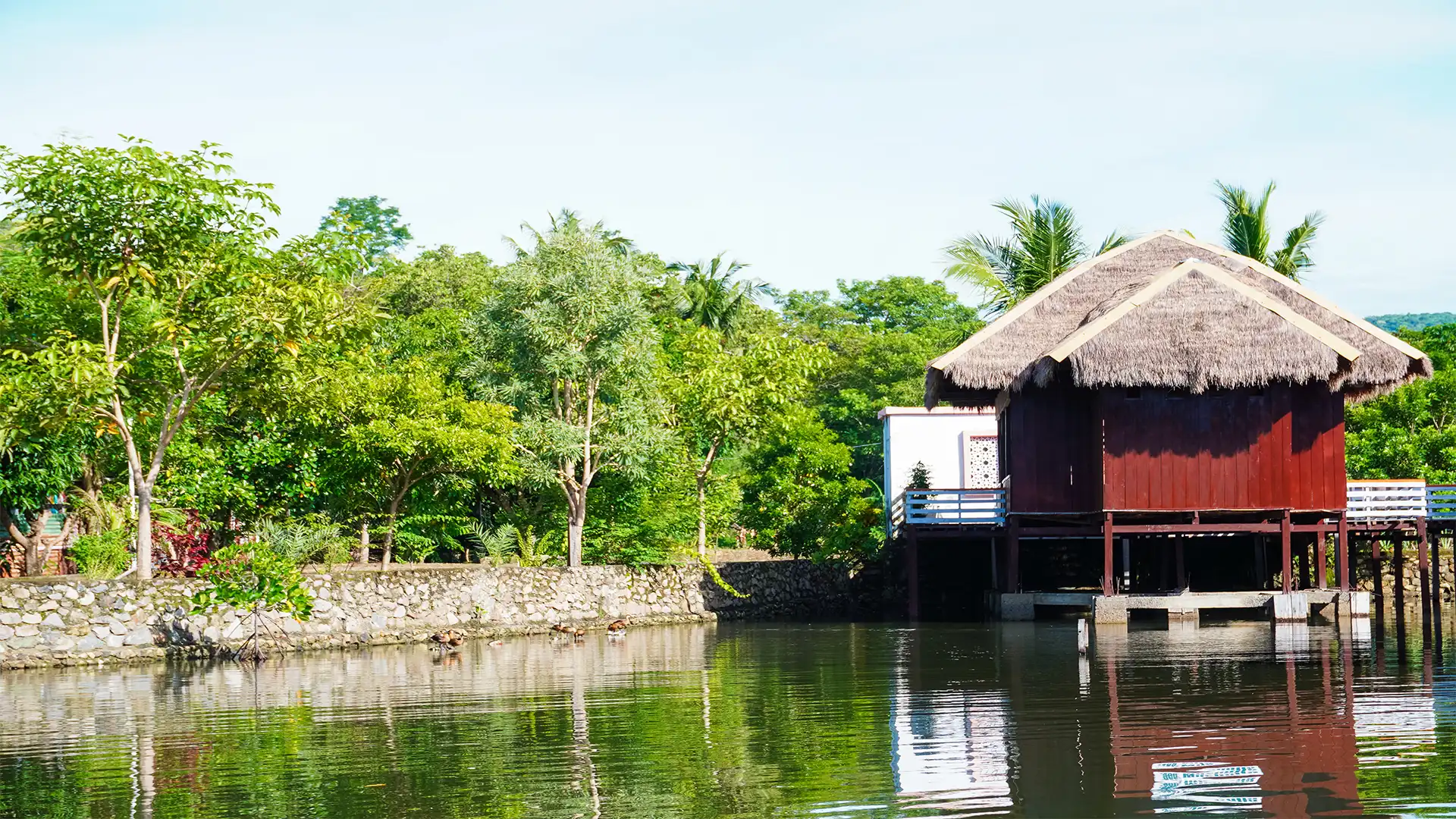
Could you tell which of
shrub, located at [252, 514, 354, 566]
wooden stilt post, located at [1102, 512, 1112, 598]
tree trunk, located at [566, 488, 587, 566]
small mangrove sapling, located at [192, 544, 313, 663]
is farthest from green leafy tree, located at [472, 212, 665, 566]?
wooden stilt post, located at [1102, 512, 1112, 598]

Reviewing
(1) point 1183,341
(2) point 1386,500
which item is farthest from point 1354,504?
(1) point 1183,341

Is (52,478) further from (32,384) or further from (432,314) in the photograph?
(432,314)

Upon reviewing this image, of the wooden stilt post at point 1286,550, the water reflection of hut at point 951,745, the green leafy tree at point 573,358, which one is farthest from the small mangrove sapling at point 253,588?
the wooden stilt post at point 1286,550

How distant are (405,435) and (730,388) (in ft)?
26.1

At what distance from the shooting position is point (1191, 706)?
42.5ft

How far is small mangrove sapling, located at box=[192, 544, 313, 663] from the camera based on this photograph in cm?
2092

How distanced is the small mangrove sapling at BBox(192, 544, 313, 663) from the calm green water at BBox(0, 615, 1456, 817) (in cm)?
144

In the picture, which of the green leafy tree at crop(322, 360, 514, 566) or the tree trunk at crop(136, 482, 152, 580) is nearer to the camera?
the tree trunk at crop(136, 482, 152, 580)

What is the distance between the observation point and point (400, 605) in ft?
82.3

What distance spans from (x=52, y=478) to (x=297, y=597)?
631 cm

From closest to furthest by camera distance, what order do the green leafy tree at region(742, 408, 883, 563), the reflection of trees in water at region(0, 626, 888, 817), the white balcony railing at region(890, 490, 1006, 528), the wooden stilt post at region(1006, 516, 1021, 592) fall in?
the reflection of trees in water at region(0, 626, 888, 817)
the wooden stilt post at region(1006, 516, 1021, 592)
the white balcony railing at region(890, 490, 1006, 528)
the green leafy tree at region(742, 408, 883, 563)

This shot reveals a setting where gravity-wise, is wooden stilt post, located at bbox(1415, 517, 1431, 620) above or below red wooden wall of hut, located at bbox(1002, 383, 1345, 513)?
below

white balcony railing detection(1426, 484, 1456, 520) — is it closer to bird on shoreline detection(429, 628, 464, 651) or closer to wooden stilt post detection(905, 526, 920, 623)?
wooden stilt post detection(905, 526, 920, 623)

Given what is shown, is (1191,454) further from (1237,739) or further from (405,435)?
(1237,739)
